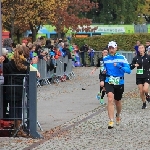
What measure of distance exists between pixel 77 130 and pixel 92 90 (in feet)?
39.3

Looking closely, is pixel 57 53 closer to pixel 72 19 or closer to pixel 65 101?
pixel 65 101

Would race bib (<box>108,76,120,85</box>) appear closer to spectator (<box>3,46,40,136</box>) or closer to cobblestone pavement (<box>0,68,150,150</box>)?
cobblestone pavement (<box>0,68,150,150</box>)

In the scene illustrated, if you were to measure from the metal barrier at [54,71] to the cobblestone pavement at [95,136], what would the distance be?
34.6 feet

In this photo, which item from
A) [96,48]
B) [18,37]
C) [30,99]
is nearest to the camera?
[30,99]

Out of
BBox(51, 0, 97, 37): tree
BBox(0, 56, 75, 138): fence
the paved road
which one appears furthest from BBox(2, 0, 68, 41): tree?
BBox(0, 56, 75, 138): fence

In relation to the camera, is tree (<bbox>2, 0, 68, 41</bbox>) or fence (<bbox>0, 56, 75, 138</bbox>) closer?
fence (<bbox>0, 56, 75, 138</bbox>)

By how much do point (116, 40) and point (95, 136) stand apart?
41.1 metres

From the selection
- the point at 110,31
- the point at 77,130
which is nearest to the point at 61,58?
the point at 77,130

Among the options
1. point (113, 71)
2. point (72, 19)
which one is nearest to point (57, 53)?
point (113, 71)

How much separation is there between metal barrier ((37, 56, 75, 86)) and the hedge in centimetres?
1843

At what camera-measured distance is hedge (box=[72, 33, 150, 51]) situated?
172 feet

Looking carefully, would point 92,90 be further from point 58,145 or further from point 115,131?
point 58,145

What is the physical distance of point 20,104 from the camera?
44.2ft

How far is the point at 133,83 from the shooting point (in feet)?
99.0
